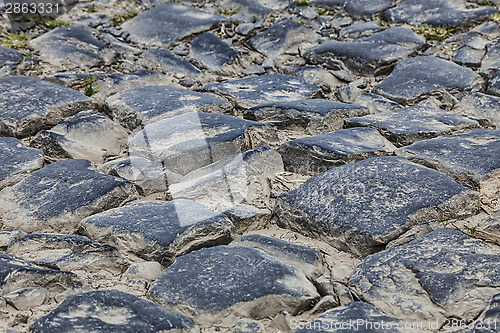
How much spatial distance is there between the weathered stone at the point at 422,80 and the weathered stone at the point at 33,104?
73.7 inches

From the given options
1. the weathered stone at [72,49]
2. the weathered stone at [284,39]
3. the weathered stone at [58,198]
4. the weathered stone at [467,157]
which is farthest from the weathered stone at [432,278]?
the weathered stone at [72,49]

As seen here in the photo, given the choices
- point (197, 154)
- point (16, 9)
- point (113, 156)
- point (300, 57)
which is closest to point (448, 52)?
point (300, 57)

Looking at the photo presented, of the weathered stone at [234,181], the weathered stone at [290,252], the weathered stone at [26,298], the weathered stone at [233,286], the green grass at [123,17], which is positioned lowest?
the green grass at [123,17]

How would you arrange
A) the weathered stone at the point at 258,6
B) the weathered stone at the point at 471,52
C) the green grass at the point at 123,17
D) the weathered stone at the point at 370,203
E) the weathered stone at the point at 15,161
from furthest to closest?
the weathered stone at the point at 258,6 → the green grass at the point at 123,17 → the weathered stone at the point at 471,52 → the weathered stone at the point at 15,161 → the weathered stone at the point at 370,203

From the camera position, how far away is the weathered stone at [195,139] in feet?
8.79

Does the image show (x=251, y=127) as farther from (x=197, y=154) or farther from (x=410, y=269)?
(x=410, y=269)

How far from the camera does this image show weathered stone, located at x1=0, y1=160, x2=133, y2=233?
229 cm

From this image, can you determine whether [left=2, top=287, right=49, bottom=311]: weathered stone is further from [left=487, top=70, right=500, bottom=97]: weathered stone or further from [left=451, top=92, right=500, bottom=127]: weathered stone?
[left=487, top=70, right=500, bottom=97]: weathered stone

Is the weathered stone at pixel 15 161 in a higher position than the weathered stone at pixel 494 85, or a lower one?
lower

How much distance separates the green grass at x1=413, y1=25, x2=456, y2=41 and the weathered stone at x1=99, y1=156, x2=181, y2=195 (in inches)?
98.2

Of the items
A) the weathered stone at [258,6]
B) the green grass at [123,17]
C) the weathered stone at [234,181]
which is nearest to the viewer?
the weathered stone at [234,181]

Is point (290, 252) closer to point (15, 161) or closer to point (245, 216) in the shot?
point (245, 216)

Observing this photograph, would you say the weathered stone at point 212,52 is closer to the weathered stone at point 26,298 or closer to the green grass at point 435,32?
the green grass at point 435,32

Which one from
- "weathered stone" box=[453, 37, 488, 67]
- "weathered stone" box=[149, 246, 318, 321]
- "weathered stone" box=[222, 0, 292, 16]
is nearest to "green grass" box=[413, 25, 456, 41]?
"weathered stone" box=[453, 37, 488, 67]
